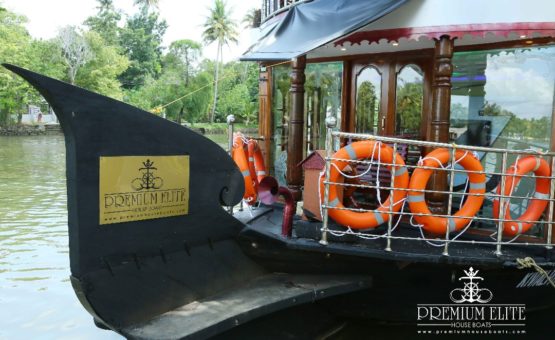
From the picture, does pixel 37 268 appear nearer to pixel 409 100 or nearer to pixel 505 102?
pixel 409 100

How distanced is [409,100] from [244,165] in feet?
6.40

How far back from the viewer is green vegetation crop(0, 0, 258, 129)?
108ft

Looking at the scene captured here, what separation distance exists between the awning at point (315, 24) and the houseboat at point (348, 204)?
25 mm

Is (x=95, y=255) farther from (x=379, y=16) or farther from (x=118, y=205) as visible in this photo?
(x=379, y=16)

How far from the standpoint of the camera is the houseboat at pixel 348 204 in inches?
132

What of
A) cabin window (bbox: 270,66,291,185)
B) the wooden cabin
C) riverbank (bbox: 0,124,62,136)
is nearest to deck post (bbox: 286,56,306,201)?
the wooden cabin

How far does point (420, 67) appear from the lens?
17.8 ft

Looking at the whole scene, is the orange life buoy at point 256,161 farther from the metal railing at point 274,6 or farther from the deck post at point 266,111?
the metal railing at point 274,6

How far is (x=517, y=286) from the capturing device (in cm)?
433

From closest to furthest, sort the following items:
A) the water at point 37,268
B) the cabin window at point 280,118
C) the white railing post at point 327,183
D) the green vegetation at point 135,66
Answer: the white railing post at point 327,183, the water at point 37,268, the cabin window at point 280,118, the green vegetation at point 135,66

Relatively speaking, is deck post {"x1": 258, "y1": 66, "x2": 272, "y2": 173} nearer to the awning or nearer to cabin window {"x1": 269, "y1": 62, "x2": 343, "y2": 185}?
cabin window {"x1": 269, "y1": 62, "x2": 343, "y2": 185}

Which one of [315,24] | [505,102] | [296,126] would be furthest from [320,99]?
[505,102]

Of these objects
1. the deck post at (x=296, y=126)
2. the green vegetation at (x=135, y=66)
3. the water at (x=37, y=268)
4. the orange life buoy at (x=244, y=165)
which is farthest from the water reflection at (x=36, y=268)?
the green vegetation at (x=135, y=66)

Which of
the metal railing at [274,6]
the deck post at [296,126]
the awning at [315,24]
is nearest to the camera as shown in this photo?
the awning at [315,24]
